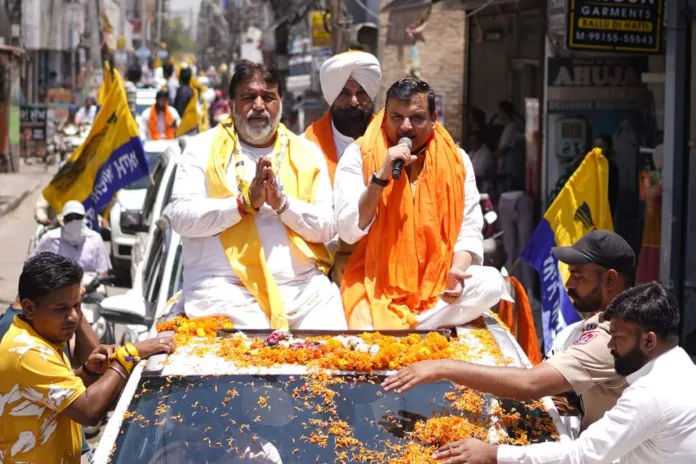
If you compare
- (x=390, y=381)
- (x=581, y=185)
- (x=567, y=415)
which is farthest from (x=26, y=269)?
(x=581, y=185)

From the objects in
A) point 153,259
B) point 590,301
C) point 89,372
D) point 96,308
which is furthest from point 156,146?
point 590,301

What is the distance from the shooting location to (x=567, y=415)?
4.37m

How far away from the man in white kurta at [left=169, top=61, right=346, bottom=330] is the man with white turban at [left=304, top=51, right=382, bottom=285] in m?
Result: 0.69

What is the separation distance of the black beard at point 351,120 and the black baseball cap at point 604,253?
209 centimetres

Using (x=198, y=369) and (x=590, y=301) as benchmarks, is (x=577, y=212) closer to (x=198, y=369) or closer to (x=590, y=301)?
(x=590, y=301)

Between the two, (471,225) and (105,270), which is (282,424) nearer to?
(471,225)

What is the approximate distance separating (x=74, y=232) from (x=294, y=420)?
705 centimetres

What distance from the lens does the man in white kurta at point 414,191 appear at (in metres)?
4.93

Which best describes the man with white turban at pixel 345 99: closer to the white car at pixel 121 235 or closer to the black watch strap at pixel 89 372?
the black watch strap at pixel 89 372

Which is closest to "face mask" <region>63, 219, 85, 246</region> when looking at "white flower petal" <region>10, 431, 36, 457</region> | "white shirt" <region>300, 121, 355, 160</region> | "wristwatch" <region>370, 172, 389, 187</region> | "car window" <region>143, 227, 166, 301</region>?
"car window" <region>143, 227, 166, 301</region>

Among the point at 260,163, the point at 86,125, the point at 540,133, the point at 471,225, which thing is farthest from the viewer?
the point at 86,125

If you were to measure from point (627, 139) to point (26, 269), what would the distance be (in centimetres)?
954

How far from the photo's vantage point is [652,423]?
339cm

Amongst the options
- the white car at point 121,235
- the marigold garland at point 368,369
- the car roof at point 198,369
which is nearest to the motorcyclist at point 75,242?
the white car at point 121,235
